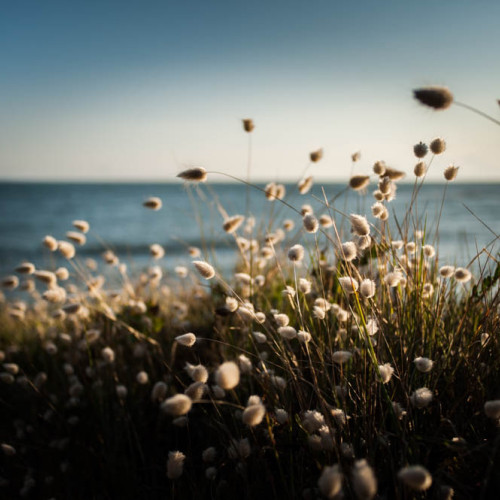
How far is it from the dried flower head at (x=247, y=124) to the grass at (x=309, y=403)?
1.35 ft

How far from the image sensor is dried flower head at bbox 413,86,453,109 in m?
1.43

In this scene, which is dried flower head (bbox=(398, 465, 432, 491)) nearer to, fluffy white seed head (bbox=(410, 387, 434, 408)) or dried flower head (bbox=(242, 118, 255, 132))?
fluffy white seed head (bbox=(410, 387, 434, 408))

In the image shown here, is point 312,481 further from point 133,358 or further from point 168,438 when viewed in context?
point 133,358

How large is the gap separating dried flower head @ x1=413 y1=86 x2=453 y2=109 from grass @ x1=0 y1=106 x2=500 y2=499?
37 cm

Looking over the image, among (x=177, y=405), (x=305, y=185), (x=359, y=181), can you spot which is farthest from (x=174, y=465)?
(x=305, y=185)

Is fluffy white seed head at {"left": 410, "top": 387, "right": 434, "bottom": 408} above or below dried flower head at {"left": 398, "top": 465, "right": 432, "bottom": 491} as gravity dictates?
below

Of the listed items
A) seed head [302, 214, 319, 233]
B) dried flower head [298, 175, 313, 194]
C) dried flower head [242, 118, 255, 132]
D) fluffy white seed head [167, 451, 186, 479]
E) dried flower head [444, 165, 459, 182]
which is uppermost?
dried flower head [242, 118, 255, 132]

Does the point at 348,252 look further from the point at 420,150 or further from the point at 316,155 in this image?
the point at 316,155

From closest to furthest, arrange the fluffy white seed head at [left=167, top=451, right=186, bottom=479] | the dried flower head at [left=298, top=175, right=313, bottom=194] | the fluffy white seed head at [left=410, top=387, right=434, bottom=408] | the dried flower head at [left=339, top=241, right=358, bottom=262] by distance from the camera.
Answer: the fluffy white seed head at [left=410, top=387, right=434, bottom=408] → the fluffy white seed head at [left=167, top=451, right=186, bottom=479] → the dried flower head at [left=339, top=241, right=358, bottom=262] → the dried flower head at [left=298, top=175, right=313, bottom=194]

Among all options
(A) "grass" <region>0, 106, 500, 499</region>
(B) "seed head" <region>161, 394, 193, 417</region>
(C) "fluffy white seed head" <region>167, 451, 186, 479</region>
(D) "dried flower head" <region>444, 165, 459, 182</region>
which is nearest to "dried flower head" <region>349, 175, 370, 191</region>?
(A) "grass" <region>0, 106, 500, 499</region>

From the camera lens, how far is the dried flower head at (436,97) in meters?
1.43

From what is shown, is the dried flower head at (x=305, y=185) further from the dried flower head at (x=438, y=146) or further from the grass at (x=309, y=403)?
the dried flower head at (x=438, y=146)

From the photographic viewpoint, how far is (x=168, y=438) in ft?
6.60

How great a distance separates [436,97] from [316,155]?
3.44ft
